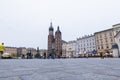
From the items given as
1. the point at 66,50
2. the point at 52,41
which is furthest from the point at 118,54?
the point at 52,41

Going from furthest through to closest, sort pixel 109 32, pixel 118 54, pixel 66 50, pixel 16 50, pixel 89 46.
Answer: pixel 16 50 < pixel 66 50 < pixel 89 46 < pixel 109 32 < pixel 118 54

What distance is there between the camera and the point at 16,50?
467 feet

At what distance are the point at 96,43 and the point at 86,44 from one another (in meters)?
11.4

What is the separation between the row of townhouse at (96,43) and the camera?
6945 centimetres

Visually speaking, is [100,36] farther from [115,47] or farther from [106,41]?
[115,47]

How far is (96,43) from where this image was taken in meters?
80.6

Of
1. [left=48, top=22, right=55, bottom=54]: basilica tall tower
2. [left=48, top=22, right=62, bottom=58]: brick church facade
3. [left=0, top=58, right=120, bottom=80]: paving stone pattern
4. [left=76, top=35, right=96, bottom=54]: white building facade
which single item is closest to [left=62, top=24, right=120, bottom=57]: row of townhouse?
[left=76, top=35, right=96, bottom=54]: white building facade

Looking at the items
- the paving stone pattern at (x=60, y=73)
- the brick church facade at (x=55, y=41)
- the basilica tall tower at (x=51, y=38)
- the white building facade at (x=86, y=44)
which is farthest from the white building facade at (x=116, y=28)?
→ the paving stone pattern at (x=60, y=73)

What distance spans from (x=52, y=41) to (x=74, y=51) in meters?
24.0

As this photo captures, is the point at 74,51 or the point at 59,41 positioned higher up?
the point at 59,41

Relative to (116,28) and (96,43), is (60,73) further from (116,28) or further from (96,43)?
(96,43)

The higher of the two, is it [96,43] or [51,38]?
[51,38]

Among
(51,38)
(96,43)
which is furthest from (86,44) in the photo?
(51,38)

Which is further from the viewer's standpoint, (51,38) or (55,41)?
(51,38)
